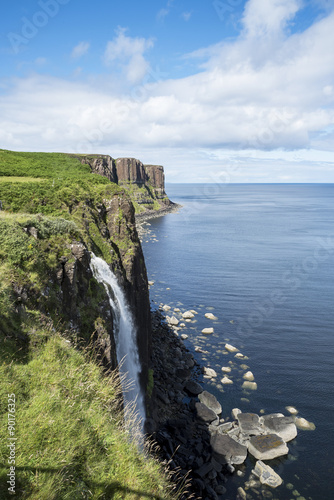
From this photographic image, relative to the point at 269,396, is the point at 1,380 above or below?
above

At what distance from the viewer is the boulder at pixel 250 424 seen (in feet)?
83.2

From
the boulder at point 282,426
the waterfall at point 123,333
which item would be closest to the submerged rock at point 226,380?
the boulder at point 282,426

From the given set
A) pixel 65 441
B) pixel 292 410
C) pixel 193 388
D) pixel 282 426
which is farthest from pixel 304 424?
pixel 65 441

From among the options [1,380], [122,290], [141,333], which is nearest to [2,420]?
[1,380]

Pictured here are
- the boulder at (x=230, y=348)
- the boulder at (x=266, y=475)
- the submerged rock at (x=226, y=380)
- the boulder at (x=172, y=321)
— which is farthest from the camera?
the boulder at (x=172, y=321)

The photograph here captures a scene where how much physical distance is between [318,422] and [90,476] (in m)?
26.4

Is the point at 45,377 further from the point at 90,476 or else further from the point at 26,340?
the point at 90,476

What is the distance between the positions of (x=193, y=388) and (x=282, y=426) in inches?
338

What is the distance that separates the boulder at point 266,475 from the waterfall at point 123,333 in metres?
9.66

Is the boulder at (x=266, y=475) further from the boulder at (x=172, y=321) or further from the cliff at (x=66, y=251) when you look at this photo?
the boulder at (x=172, y=321)

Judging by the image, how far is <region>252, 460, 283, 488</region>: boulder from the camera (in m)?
21.3

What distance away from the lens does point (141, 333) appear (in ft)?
86.2

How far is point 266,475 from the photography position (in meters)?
21.7

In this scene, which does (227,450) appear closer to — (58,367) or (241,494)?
(241,494)
